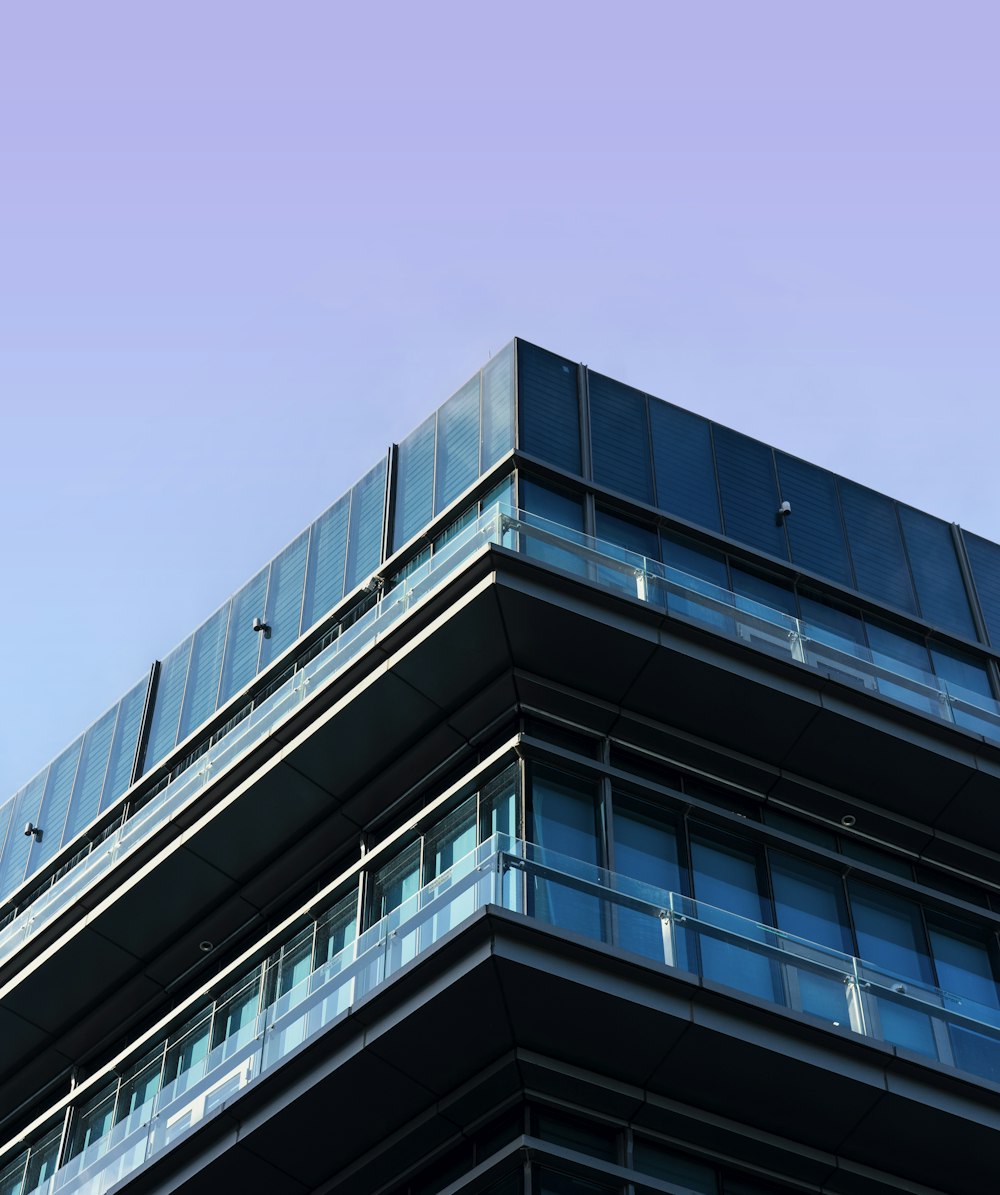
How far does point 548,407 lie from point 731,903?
9.18 m

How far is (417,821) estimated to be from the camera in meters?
30.1

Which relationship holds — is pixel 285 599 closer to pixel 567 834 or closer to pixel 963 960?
pixel 567 834

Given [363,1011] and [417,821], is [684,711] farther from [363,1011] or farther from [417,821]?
[363,1011]

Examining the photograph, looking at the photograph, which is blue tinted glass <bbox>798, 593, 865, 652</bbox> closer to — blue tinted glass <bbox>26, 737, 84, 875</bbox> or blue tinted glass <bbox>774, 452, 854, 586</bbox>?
blue tinted glass <bbox>774, 452, 854, 586</bbox>

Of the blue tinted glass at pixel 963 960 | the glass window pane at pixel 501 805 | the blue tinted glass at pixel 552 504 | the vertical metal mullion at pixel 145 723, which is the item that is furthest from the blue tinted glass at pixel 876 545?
the vertical metal mullion at pixel 145 723

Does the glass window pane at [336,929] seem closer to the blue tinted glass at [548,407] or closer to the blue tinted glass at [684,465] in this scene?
the blue tinted glass at [548,407]

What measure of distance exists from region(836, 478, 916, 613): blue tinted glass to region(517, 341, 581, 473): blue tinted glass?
4.43 metres

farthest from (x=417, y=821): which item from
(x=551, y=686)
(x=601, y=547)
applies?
(x=601, y=547)

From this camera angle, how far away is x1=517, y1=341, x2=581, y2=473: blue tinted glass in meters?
33.0

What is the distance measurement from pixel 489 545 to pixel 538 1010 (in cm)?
697

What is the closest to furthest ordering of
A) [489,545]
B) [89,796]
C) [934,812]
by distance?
[489,545] < [934,812] < [89,796]

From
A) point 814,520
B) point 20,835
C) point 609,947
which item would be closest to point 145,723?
point 20,835

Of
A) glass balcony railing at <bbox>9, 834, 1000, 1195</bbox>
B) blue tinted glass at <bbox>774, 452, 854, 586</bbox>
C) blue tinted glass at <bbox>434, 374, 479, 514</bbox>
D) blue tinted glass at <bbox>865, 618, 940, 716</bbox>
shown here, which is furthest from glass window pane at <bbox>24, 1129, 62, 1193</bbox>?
blue tinted glass at <bbox>774, 452, 854, 586</bbox>

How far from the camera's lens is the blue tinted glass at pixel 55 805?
131 feet
